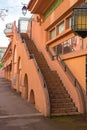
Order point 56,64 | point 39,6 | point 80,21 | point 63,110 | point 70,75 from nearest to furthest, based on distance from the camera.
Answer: point 80,21 < point 63,110 < point 70,75 < point 56,64 < point 39,6

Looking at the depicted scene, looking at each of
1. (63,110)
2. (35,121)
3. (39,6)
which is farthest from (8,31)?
(35,121)

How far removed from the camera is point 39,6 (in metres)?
18.5

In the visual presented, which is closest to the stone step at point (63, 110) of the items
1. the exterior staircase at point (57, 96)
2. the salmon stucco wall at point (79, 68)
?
the exterior staircase at point (57, 96)

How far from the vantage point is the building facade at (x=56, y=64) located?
1273 cm

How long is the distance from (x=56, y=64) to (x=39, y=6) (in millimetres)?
4498

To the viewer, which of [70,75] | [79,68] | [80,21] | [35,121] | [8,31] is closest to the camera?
[80,21]

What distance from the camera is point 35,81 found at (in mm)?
14836

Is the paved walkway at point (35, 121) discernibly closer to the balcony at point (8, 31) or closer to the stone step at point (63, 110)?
the stone step at point (63, 110)

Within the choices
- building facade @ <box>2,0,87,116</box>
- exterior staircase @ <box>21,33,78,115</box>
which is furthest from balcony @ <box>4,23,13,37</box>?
exterior staircase @ <box>21,33,78,115</box>

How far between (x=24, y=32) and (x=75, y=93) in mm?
15263

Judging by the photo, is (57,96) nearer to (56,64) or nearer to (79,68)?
(79,68)

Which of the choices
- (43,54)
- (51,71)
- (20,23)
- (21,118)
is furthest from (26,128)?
(20,23)

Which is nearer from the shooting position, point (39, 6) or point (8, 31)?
point (39, 6)

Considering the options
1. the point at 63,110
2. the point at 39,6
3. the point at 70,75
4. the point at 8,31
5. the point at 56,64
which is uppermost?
the point at 39,6
